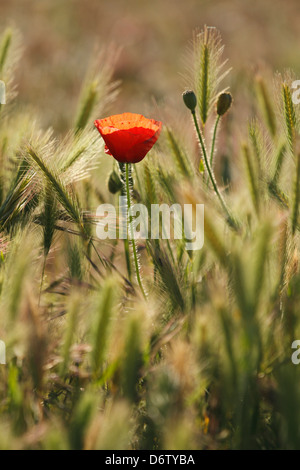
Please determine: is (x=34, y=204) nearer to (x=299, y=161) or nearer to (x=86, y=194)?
(x=86, y=194)

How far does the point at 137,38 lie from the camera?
3.38m

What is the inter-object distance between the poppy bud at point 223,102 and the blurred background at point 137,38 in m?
0.81

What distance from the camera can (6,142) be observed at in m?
0.84

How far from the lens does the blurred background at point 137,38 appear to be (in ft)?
7.55

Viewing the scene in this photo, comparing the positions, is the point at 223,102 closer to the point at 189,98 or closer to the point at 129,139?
the point at 189,98

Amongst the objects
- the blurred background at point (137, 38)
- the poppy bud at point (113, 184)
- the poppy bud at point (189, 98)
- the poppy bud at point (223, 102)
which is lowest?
the poppy bud at point (113, 184)

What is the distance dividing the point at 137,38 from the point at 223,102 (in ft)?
9.19

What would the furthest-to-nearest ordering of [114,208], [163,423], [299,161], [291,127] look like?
[114,208] → [291,127] → [299,161] → [163,423]

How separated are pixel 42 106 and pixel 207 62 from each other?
939 millimetres

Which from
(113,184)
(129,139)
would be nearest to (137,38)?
(113,184)

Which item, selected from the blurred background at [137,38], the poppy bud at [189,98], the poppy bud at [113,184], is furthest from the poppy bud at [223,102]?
the blurred background at [137,38]

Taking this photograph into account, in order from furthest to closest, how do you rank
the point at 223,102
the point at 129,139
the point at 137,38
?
the point at 137,38 → the point at 223,102 → the point at 129,139

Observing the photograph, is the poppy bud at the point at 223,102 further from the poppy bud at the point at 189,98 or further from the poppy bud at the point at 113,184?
the poppy bud at the point at 113,184
